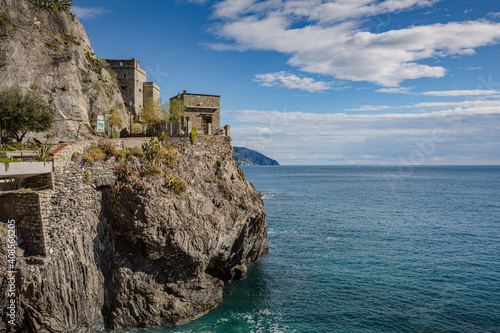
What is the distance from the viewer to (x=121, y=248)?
24.4m

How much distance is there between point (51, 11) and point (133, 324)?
1457 inches

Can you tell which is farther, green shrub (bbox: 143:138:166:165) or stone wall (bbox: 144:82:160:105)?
stone wall (bbox: 144:82:160:105)

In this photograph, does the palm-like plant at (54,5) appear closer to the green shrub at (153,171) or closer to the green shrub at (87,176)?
the green shrub at (87,176)

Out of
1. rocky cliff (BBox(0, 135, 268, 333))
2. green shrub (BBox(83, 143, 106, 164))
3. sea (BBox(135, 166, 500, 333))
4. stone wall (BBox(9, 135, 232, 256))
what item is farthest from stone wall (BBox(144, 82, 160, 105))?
sea (BBox(135, 166, 500, 333))

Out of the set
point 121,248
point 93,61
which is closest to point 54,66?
point 93,61

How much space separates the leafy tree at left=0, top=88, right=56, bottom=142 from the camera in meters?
26.4

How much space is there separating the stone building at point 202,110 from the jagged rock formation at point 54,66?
381 inches

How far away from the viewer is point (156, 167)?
2619 cm

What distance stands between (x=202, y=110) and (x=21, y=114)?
18.1 m

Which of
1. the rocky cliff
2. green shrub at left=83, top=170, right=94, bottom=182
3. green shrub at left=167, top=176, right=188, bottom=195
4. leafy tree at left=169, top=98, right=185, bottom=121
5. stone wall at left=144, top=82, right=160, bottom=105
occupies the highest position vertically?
stone wall at left=144, top=82, right=160, bottom=105

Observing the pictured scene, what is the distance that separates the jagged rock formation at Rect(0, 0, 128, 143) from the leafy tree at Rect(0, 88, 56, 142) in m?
2.42

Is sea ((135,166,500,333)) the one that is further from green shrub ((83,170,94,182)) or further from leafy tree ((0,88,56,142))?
leafy tree ((0,88,56,142))

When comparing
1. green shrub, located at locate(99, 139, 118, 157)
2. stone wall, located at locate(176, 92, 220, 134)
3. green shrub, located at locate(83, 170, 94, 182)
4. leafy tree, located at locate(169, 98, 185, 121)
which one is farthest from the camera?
stone wall, located at locate(176, 92, 220, 134)

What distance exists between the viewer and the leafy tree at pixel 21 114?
86.5 ft
